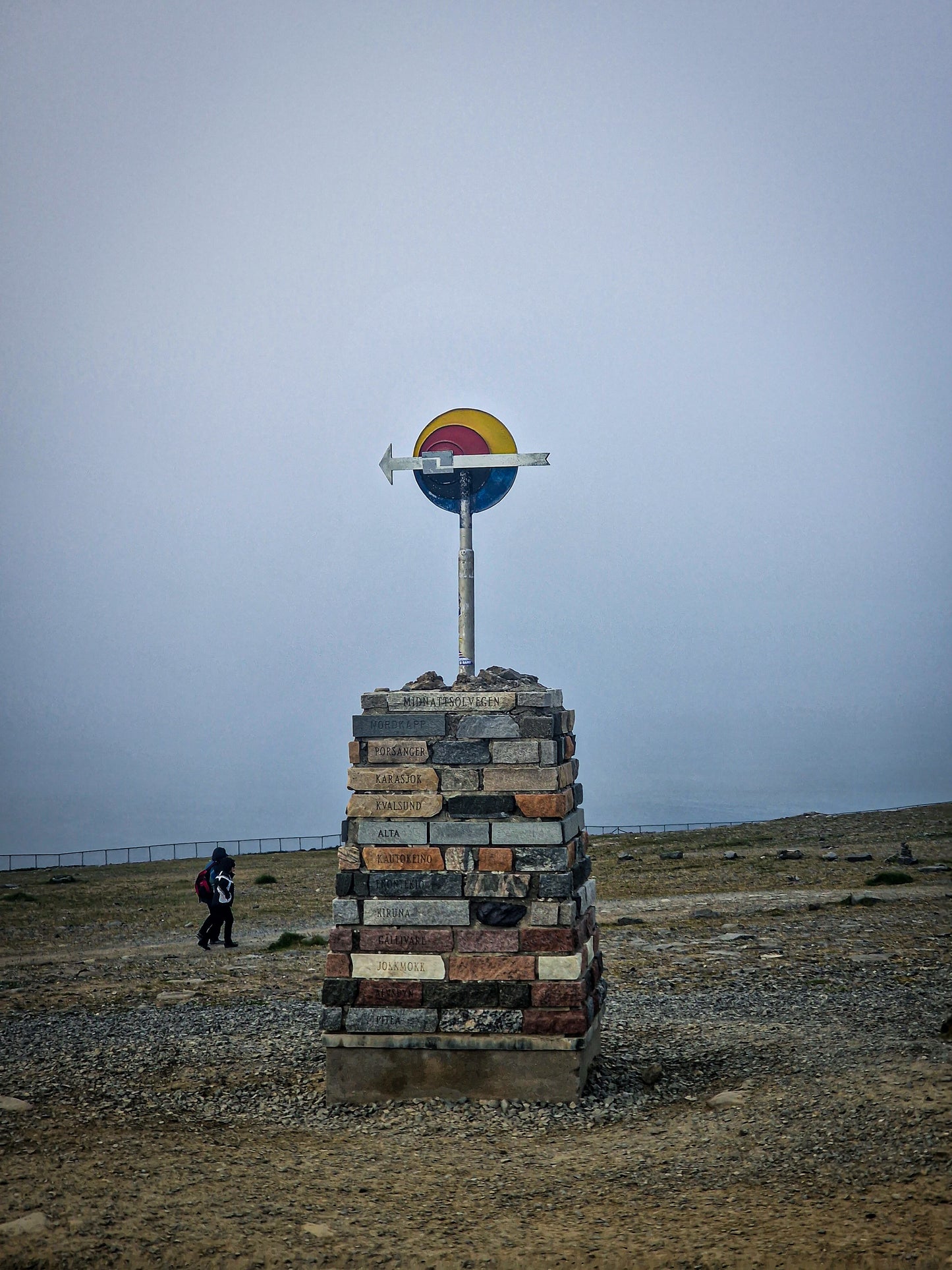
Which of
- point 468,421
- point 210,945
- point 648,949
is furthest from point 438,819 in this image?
point 210,945

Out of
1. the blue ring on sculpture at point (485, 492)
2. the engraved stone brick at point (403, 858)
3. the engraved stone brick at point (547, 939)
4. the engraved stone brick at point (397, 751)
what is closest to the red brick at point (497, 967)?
the engraved stone brick at point (547, 939)

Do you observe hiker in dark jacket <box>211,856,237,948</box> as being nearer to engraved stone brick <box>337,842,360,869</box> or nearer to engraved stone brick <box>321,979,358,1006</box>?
engraved stone brick <box>321,979,358,1006</box>

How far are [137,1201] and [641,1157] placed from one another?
14.0 ft

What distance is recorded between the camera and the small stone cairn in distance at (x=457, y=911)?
10.7 metres

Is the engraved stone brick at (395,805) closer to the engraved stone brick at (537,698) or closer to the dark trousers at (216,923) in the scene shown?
the engraved stone brick at (537,698)

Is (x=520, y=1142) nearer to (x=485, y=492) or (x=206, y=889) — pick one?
(x=485, y=492)

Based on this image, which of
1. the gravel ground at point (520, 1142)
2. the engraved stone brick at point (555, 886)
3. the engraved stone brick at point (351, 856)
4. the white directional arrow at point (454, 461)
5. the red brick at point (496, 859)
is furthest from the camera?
the white directional arrow at point (454, 461)

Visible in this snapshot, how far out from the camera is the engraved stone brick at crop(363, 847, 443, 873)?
10.9 meters

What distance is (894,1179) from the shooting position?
815 cm

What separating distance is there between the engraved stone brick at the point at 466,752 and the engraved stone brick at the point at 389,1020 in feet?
8.50

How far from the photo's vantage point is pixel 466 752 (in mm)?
10859

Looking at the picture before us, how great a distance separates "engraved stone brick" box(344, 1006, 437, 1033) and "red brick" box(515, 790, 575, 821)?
2.30m

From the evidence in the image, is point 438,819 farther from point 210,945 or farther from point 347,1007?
point 210,945

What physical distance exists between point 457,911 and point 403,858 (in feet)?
2.54
